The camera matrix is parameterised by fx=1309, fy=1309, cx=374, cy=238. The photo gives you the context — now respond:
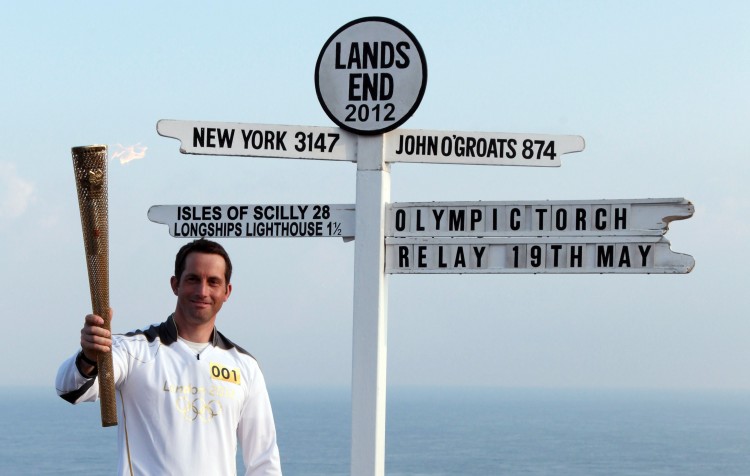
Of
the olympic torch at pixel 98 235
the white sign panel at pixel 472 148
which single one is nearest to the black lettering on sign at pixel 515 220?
the white sign panel at pixel 472 148

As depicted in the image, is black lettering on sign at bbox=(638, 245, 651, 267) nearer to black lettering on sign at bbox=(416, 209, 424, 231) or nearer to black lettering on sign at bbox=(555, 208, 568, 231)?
black lettering on sign at bbox=(555, 208, 568, 231)

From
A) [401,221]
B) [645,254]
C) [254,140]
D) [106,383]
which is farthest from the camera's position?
[254,140]

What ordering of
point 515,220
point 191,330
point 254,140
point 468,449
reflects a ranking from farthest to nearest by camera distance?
1. point 468,449
2. point 254,140
3. point 515,220
4. point 191,330

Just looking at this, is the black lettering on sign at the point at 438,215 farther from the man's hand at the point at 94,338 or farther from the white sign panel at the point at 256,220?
the man's hand at the point at 94,338

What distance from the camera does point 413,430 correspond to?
17000 centimetres

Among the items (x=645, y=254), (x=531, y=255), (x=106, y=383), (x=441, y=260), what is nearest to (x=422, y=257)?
(x=441, y=260)

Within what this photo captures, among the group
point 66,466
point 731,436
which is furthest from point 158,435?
point 731,436

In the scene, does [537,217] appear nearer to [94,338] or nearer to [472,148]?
[472,148]

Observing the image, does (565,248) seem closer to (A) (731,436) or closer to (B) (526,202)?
(B) (526,202)

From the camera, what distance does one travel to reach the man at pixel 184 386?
227 inches

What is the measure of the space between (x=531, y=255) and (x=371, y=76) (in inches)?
58.0

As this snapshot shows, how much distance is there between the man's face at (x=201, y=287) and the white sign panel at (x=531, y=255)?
2077 millimetres

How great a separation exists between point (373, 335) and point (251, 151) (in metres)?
1.34

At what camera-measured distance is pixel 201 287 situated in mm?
5793
